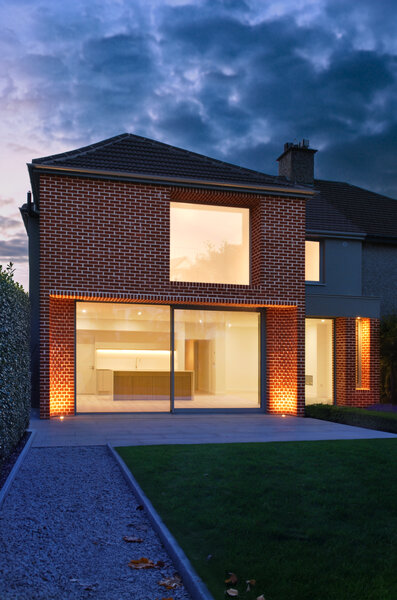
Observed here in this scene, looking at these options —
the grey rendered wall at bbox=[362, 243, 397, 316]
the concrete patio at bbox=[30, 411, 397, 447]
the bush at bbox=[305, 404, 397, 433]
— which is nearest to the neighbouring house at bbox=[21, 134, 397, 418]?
the bush at bbox=[305, 404, 397, 433]

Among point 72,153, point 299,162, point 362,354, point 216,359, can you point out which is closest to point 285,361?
point 216,359

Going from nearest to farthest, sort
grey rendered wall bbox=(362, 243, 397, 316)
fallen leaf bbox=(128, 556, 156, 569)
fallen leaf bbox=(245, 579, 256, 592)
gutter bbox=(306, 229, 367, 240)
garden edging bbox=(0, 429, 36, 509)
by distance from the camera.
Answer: fallen leaf bbox=(245, 579, 256, 592)
fallen leaf bbox=(128, 556, 156, 569)
garden edging bbox=(0, 429, 36, 509)
gutter bbox=(306, 229, 367, 240)
grey rendered wall bbox=(362, 243, 397, 316)

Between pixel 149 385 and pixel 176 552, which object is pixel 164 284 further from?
pixel 176 552

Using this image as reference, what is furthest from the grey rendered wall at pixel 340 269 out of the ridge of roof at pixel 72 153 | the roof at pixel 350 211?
the ridge of roof at pixel 72 153

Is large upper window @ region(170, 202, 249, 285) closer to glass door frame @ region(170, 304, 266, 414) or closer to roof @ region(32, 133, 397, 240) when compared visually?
glass door frame @ region(170, 304, 266, 414)

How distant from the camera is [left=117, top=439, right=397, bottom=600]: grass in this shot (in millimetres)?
3748

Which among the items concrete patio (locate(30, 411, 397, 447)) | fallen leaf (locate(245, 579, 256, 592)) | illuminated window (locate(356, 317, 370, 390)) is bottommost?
concrete patio (locate(30, 411, 397, 447))

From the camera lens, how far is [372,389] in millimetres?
17656

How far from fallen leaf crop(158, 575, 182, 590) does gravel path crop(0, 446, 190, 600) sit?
1.5 inches

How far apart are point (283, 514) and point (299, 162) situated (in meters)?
18.3

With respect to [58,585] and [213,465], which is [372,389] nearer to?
[213,465]

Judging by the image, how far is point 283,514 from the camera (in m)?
5.30

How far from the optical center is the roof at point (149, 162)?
44.5 ft

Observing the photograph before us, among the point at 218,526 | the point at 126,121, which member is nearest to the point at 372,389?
the point at 218,526
